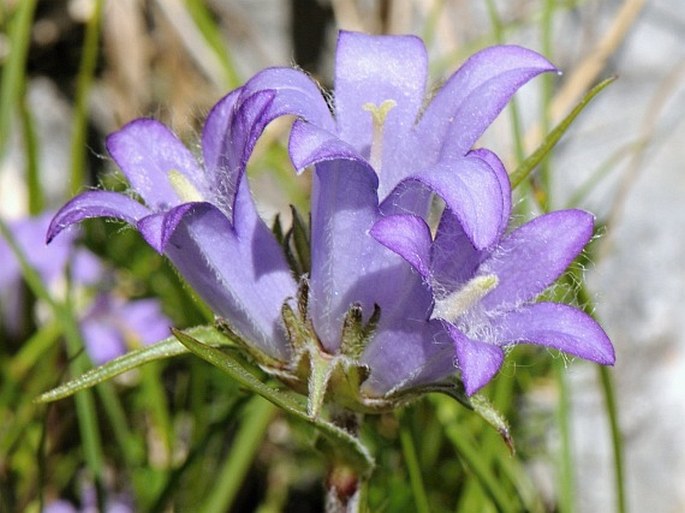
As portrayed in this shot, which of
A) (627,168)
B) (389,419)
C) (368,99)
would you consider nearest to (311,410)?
(368,99)

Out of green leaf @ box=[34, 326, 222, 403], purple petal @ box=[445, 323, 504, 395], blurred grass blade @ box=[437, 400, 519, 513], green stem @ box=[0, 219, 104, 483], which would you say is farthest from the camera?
green stem @ box=[0, 219, 104, 483]

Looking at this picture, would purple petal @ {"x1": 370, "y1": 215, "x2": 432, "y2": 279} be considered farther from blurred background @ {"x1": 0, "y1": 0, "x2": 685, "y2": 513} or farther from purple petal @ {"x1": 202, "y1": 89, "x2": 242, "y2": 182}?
blurred background @ {"x1": 0, "y1": 0, "x2": 685, "y2": 513}

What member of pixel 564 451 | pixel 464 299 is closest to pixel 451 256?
pixel 464 299

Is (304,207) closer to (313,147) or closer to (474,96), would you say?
(474,96)

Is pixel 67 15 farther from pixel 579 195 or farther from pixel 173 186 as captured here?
pixel 173 186

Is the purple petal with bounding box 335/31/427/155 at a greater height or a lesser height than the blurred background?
greater

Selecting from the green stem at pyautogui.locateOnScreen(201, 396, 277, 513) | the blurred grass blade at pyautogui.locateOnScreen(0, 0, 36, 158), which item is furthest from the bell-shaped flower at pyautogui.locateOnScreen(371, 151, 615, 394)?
the blurred grass blade at pyautogui.locateOnScreen(0, 0, 36, 158)
